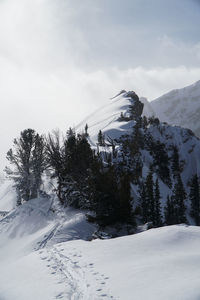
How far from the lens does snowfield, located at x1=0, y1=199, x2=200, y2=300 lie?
862 centimetres

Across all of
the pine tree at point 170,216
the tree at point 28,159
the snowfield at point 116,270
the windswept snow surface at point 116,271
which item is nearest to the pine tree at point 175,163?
the pine tree at point 170,216

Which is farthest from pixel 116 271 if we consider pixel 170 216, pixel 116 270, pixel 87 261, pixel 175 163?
pixel 175 163

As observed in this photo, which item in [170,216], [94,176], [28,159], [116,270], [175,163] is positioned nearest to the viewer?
[116,270]

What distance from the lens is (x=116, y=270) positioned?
11047 millimetres

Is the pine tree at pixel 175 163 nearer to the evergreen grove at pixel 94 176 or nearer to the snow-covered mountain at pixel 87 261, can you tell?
the evergreen grove at pixel 94 176

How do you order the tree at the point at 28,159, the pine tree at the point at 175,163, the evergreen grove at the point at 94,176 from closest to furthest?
the evergreen grove at the point at 94,176, the tree at the point at 28,159, the pine tree at the point at 175,163

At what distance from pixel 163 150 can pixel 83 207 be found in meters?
58.0

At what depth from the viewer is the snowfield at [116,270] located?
28.3ft

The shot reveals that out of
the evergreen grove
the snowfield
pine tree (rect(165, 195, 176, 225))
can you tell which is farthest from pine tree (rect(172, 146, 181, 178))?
the snowfield

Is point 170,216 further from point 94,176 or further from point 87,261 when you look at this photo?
point 87,261

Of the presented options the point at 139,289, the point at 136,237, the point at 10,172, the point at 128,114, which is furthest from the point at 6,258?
the point at 128,114

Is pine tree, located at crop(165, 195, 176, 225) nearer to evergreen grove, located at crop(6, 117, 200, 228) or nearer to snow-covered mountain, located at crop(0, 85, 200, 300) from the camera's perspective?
evergreen grove, located at crop(6, 117, 200, 228)

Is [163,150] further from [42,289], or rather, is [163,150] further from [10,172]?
[42,289]

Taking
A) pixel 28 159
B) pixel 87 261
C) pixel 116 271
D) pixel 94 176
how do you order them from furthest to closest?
pixel 28 159
pixel 94 176
pixel 87 261
pixel 116 271
